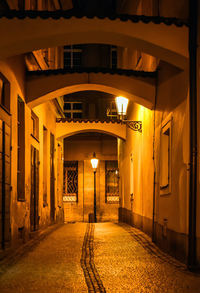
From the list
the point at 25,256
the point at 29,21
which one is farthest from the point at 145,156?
the point at 29,21

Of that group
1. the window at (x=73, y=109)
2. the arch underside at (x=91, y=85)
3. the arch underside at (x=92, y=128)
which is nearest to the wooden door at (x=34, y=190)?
the arch underside at (x=91, y=85)

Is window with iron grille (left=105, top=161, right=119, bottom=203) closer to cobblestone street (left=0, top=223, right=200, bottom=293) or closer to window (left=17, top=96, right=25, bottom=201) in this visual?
window (left=17, top=96, right=25, bottom=201)

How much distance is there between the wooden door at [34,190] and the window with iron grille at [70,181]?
41.6 feet

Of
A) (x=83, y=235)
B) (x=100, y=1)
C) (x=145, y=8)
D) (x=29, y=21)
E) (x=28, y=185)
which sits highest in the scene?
(x=100, y=1)

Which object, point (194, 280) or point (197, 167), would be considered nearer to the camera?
point (194, 280)

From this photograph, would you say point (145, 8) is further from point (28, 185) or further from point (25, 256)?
point (25, 256)

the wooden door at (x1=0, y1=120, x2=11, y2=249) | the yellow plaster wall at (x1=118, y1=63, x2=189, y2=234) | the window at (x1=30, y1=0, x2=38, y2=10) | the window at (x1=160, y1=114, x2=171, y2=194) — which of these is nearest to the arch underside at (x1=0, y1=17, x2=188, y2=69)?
the yellow plaster wall at (x1=118, y1=63, x2=189, y2=234)

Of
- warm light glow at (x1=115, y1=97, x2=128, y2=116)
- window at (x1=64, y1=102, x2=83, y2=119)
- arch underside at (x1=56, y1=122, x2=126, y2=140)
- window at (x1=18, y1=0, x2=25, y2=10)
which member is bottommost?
arch underside at (x1=56, y1=122, x2=126, y2=140)

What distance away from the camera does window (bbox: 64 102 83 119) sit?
26359mm

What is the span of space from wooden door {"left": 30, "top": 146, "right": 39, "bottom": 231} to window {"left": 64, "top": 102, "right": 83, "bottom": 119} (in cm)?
1395

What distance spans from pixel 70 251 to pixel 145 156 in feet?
13.5

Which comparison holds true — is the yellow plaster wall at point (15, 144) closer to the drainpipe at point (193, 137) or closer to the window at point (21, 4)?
the window at point (21, 4)

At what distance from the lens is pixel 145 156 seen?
469 inches

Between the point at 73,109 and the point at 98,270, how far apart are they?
20351 millimetres
